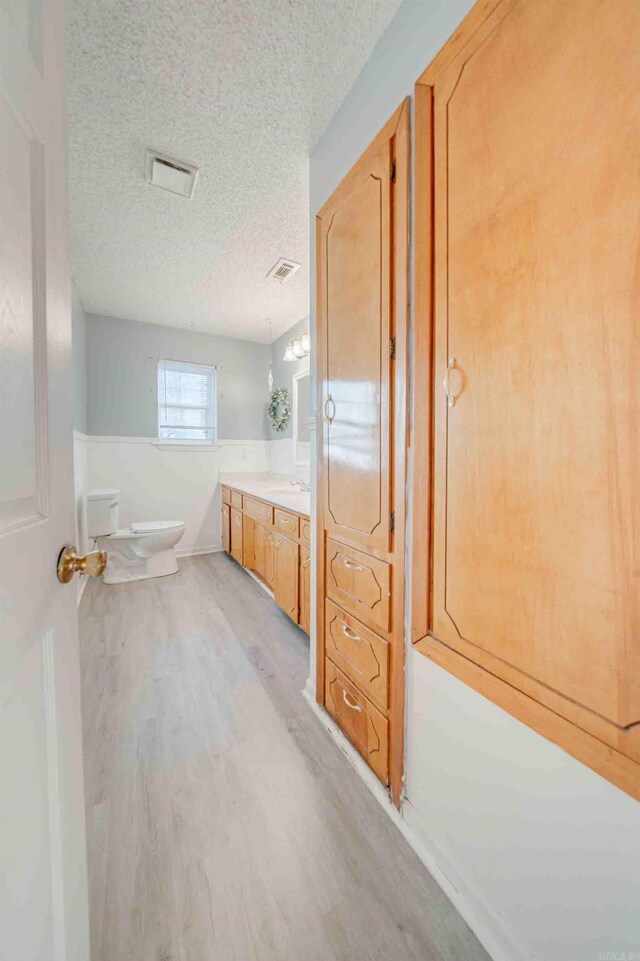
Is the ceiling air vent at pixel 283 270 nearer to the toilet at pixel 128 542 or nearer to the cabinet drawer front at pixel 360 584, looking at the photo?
the cabinet drawer front at pixel 360 584

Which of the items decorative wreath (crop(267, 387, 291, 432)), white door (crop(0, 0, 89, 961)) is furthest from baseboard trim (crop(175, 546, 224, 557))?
white door (crop(0, 0, 89, 961))

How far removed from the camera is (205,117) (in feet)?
4.68

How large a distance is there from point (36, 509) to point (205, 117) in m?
1.77

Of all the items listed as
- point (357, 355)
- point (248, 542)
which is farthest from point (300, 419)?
point (357, 355)

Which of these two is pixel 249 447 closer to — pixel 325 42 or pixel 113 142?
pixel 113 142

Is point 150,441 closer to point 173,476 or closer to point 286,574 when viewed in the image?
point 173,476

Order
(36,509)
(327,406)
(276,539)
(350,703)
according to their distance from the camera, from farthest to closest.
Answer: (276,539)
(327,406)
(350,703)
(36,509)

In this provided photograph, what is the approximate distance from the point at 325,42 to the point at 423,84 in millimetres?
496

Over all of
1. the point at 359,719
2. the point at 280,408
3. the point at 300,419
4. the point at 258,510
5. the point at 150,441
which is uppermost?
the point at 280,408

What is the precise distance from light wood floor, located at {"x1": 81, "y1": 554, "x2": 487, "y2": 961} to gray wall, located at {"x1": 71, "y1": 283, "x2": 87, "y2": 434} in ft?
6.68

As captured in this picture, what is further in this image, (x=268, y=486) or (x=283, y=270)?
(x=268, y=486)

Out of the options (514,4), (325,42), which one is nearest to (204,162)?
(325,42)

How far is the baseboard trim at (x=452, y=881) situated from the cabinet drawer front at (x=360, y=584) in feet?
1.79

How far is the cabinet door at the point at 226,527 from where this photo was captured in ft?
12.4
